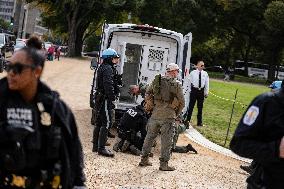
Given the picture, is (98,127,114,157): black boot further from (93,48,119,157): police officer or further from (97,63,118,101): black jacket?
(97,63,118,101): black jacket

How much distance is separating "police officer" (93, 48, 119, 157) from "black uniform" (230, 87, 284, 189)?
20.3 ft

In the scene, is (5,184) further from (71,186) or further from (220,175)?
(220,175)

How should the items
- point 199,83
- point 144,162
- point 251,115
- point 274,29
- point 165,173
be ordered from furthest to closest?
point 274,29
point 199,83
point 144,162
point 165,173
point 251,115

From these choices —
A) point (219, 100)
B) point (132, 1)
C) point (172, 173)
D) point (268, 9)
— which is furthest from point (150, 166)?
point (132, 1)

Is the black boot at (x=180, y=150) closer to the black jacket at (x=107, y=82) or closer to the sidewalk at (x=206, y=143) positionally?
the sidewalk at (x=206, y=143)

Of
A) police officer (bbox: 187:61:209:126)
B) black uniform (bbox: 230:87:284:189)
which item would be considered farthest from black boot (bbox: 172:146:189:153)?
black uniform (bbox: 230:87:284:189)

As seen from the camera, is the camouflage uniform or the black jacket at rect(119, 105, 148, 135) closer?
the camouflage uniform

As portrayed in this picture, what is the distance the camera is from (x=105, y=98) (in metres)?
9.50

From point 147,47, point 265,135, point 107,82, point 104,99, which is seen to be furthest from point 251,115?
point 147,47

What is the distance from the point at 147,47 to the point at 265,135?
982 cm

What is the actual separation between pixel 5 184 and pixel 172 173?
599 cm

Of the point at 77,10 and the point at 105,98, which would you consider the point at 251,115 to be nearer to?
the point at 105,98

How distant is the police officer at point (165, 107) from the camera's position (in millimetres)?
8844

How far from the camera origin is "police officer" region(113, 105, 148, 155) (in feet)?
33.6
